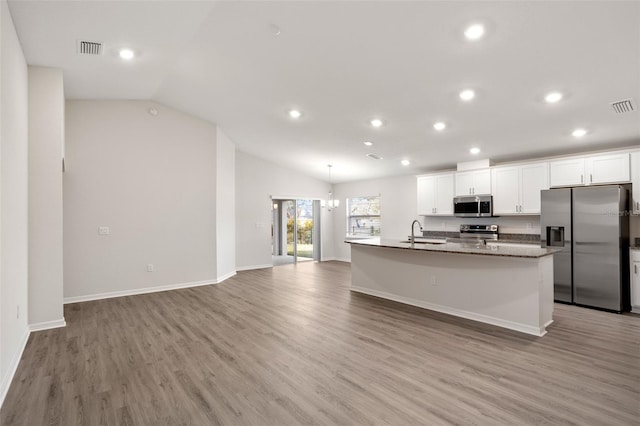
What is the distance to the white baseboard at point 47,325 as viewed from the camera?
12.4 feet

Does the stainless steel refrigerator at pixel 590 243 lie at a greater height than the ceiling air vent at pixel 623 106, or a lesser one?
lesser

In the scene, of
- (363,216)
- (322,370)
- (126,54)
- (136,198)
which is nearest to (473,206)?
(363,216)

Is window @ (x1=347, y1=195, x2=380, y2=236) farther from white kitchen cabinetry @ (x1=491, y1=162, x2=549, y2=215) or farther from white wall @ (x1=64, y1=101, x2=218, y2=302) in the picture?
white wall @ (x1=64, y1=101, x2=218, y2=302)

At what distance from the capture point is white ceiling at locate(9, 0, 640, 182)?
9.12ft

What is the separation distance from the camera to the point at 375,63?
139 inches

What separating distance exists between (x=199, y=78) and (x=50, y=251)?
2972 mm

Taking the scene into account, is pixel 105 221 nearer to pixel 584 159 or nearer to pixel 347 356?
pixel 347 356

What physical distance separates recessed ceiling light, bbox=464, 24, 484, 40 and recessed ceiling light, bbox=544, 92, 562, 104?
1443 mm

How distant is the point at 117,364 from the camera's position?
288cm

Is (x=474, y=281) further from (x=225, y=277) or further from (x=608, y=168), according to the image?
(x=225, y=277)

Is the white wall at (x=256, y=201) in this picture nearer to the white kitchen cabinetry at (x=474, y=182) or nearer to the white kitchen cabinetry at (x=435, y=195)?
the white kitchen cabinetry at (x=435, y=195)

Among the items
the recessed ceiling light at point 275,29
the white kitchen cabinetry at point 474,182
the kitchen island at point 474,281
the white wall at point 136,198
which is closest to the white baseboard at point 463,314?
the kitchen island at point 474,281

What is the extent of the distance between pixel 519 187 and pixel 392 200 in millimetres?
3217

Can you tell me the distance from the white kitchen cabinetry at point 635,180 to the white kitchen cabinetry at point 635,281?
63cm
